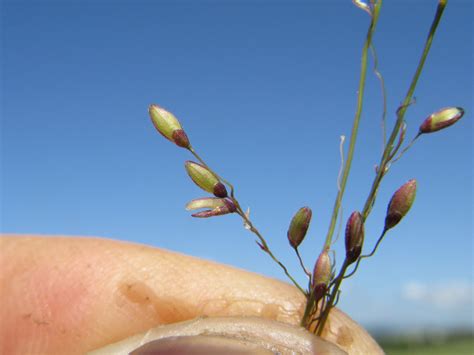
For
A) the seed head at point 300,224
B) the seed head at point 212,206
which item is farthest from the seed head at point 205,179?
the seed head at point 300,224

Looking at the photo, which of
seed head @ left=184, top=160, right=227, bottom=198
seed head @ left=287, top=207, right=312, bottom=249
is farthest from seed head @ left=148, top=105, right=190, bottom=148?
seed head @ left=287, top=207, right=312, bottom=249

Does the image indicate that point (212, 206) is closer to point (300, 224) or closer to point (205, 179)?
point (205, 179)

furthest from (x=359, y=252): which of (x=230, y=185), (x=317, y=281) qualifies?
(x=230, y=185)

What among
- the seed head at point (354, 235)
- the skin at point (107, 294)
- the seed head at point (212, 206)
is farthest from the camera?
the skin at point (107, 294)

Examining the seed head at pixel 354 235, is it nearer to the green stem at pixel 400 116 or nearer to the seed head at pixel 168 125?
the green stem at pixel 400 116

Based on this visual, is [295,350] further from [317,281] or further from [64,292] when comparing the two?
[64,292]
